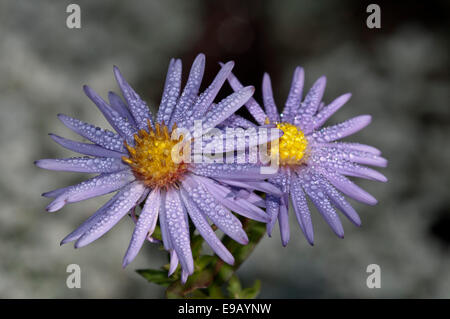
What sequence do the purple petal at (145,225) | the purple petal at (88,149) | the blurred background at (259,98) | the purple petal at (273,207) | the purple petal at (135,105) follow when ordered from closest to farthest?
the purple petal at (145,225) < the purple petal at (273,207) < the purple petal at (88,149) < the purple petal at (135,105) < the blurred background at (259,98)

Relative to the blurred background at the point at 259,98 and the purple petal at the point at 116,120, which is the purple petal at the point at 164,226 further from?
the blurred background at the point at 259,98

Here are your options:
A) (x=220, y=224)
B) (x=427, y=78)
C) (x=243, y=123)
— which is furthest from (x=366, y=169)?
(x=427, y=78)

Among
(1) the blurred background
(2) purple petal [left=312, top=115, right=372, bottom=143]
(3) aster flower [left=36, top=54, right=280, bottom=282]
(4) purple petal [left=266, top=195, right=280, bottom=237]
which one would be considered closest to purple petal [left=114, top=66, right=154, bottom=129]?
(3) aster flower [left=36, top=54, right=280, bottom=282]

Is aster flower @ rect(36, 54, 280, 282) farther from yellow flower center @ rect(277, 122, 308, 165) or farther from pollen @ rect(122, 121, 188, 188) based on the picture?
yellow flower center @ rect(277, 122, 308, 165)

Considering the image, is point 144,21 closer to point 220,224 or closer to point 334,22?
point 334,22

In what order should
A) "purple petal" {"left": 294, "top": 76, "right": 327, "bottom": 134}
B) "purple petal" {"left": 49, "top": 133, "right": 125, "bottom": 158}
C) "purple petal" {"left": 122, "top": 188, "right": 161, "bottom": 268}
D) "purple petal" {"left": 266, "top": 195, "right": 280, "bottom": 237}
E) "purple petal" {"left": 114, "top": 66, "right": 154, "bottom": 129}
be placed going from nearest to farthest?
"purple petal" {"left": 122, "top": 188, "right": 161, "bottom": 268} < "purple petal" {"left": 266, "top": 195, "right": 280, "bottom": 237} < "purple petal" {"left": 49, "top": 133, "right": 125, "bottom": 158} < "purple petal" {"left": 114, "top": 66, "right": 154, "bottom": 129} < "purple petal" {"left": 294, "top": 76, "right": 327, "bottom": 134}

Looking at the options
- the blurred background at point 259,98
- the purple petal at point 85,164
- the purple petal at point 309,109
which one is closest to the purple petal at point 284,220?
the purple petal at point 309,109

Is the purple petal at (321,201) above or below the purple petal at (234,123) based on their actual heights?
below
